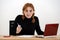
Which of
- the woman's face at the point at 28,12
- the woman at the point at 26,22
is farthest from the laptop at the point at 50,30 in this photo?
the woman's face at the point at 28,12

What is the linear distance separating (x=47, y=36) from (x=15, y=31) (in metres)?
0.66

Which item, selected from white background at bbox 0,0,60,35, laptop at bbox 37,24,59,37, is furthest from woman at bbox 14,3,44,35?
white background at bbox 0,0,60,35

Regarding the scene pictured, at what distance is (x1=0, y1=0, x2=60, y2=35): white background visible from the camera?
12.1ft

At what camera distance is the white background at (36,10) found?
3.69 meters

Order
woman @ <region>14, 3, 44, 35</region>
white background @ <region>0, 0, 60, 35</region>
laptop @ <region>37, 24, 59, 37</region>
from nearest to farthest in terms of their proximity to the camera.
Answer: laptop @ <region>37, 24, 59, 37</region> → woman @ <region>14, 3, 44, 35</region> → white background @ <region>0, 0, 60, 35</region>

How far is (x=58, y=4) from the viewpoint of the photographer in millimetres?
3723

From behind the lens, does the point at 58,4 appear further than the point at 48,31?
Yes

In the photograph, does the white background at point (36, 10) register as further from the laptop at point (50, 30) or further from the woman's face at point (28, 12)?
the laptop at point (50, 30)

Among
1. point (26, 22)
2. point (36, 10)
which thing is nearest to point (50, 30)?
point (26, 22)

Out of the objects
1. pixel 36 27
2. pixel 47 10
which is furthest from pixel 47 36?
pixel 47 10

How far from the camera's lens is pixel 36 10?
3721 mm

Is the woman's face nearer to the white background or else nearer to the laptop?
the laptop

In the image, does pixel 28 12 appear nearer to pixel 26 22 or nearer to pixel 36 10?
pixel 26 22

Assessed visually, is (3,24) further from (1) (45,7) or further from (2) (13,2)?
(1) (45,7)
